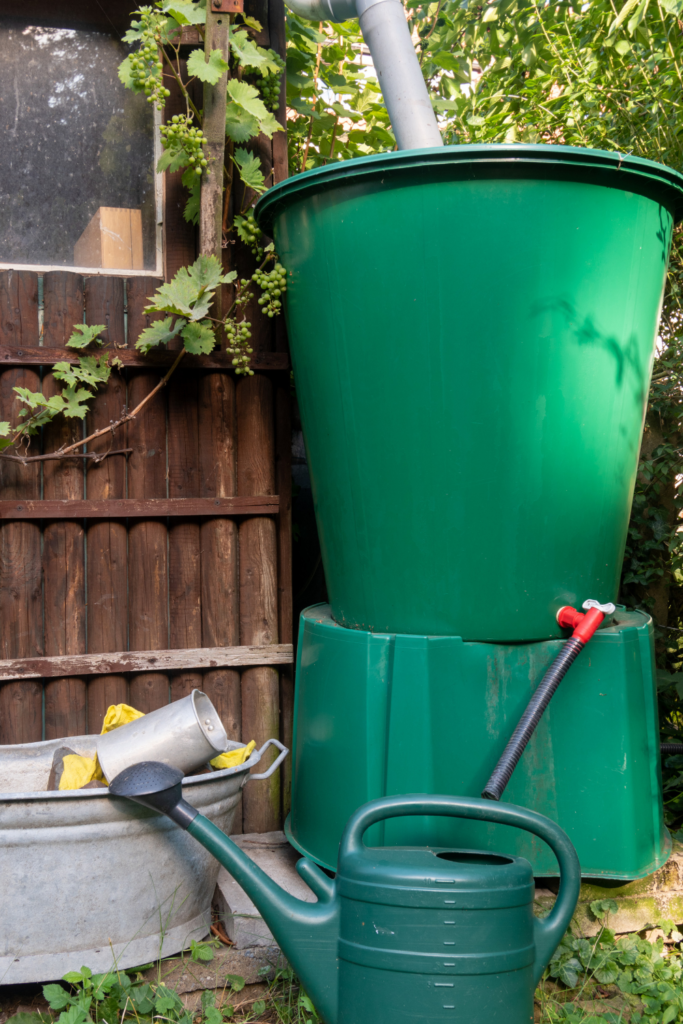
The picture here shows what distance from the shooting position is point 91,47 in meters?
1.96

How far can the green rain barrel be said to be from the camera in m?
1.32

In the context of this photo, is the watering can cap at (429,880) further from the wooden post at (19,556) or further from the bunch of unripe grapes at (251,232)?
the bunch of unripe grapes at (251,232)

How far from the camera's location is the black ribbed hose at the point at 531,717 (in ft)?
3.94

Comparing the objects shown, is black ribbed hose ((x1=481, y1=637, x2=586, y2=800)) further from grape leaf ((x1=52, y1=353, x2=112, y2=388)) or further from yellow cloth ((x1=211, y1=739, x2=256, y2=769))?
grape leaf ((x1=52, y1=353, x2=112, y2=388))

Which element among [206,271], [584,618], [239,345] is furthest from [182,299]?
→ [584,618]

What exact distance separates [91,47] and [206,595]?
1441 mm

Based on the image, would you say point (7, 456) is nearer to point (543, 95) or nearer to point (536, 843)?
point (536, 843)

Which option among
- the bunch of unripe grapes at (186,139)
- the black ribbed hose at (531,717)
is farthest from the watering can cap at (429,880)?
the bunch of unripe grapes at (186,139)

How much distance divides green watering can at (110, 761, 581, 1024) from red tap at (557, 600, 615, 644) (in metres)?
0.38

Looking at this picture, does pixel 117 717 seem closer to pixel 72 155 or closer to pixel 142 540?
pixel 142 540

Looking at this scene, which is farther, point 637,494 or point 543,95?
point 543,95

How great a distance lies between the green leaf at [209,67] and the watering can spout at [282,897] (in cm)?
142

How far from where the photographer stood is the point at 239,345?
193 centimetres

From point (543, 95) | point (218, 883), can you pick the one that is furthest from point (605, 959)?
point (543, 95)
